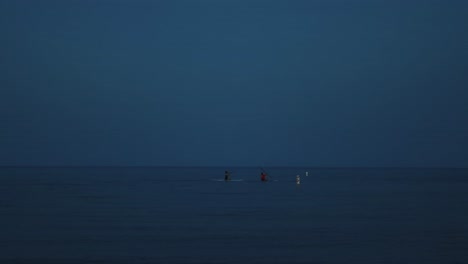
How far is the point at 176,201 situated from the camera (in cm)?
6272

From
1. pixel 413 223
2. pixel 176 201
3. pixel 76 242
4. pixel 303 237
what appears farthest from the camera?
pixel 176 201

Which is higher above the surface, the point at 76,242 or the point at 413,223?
the point at 413,223

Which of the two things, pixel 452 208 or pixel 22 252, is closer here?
pixel 22 252

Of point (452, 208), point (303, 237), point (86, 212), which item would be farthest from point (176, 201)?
point (303, 237)

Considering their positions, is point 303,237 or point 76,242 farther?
point 303,237

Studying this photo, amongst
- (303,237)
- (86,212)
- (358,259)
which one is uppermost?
(86,212)

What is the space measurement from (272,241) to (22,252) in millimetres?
11313

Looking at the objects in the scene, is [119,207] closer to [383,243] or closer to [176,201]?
[176,201]

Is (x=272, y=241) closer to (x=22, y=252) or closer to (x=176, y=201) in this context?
(x=22, y=252)

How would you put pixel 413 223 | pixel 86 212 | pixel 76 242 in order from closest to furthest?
pixel 76 242
pixel 413 223
pixel 86 212

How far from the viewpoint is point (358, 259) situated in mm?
29562

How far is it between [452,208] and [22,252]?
35281 mm

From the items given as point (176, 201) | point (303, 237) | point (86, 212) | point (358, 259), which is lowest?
point (358, 259)

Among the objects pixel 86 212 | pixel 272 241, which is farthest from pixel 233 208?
pixel 272 241
